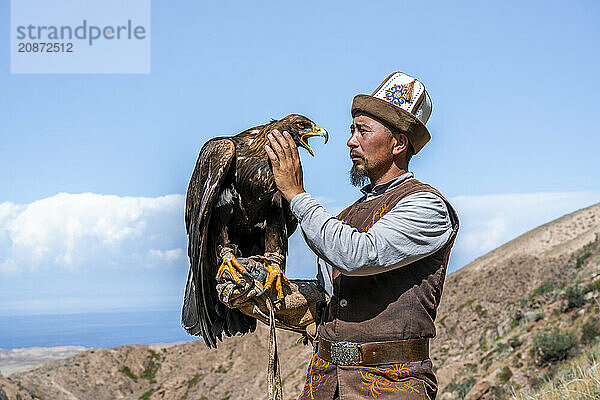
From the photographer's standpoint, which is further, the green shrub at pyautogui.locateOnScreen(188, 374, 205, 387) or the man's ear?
the green shrub at pyautogui.locateOnScreen(188, 374, 205, 387)

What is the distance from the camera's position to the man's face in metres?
2.88

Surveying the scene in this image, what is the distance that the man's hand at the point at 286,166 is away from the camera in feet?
9.12

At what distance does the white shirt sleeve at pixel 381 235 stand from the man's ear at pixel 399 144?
0.31m

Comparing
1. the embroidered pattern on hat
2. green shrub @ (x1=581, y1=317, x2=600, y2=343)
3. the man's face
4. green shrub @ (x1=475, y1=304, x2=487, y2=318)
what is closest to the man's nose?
the man's face

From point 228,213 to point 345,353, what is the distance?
3.60ft

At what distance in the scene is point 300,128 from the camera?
11.0 ft

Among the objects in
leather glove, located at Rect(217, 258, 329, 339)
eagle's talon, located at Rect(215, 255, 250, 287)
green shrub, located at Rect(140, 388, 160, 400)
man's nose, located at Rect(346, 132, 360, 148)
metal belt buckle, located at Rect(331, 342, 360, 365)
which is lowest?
green shrub, located at Rect(140, 388, 160, 400)

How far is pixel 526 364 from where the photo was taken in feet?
41.1

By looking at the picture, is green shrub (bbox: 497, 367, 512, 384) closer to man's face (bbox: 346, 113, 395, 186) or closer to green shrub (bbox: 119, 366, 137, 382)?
man's face (bbox: 346, 113, 395, 186)

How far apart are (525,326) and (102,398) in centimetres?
1480

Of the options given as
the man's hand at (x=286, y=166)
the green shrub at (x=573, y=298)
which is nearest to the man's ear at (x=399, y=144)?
the man's hand at (x=286, y=166)

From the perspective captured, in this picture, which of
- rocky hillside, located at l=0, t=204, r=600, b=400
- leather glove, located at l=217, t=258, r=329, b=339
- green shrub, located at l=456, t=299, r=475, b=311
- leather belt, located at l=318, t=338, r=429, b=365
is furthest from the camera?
green shrub, located at l=456, t=299, r=475, b=311

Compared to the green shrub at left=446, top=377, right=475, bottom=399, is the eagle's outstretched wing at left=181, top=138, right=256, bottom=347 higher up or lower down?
higher up

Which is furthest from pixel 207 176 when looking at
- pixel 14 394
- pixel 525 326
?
pixel 14 394
